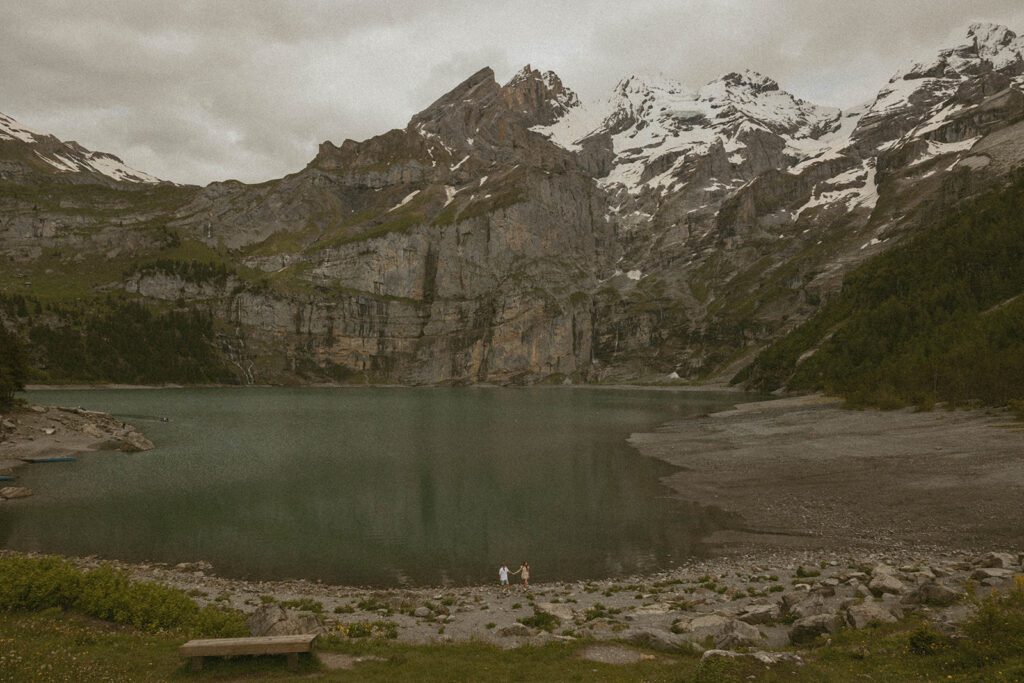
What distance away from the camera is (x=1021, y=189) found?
15525 centimetres

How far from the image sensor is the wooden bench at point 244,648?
47.2 feet

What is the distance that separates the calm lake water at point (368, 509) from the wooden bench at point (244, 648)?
1806 cm

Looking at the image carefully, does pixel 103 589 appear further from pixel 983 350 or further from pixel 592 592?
pixel 983 350

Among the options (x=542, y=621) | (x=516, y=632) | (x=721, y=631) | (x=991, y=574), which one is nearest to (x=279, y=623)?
(x=516, y=632)

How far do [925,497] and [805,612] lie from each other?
27880 mm

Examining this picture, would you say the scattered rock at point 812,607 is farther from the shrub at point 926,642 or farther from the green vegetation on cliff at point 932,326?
the green vegetation on cliff at point 932,326

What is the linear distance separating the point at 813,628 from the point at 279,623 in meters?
15.5

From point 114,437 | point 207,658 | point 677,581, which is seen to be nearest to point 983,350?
point 677,581

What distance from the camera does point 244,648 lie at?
48.2 ft

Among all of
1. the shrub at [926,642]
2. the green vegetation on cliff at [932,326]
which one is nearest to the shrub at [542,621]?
the shrub at [926,642]

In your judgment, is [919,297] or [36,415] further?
[919,297]

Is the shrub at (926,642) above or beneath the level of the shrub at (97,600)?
above

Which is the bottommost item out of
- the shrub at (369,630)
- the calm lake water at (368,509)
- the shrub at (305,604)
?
the calm lake water at (368,509)

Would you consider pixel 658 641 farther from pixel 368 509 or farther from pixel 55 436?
pixel 55 436
